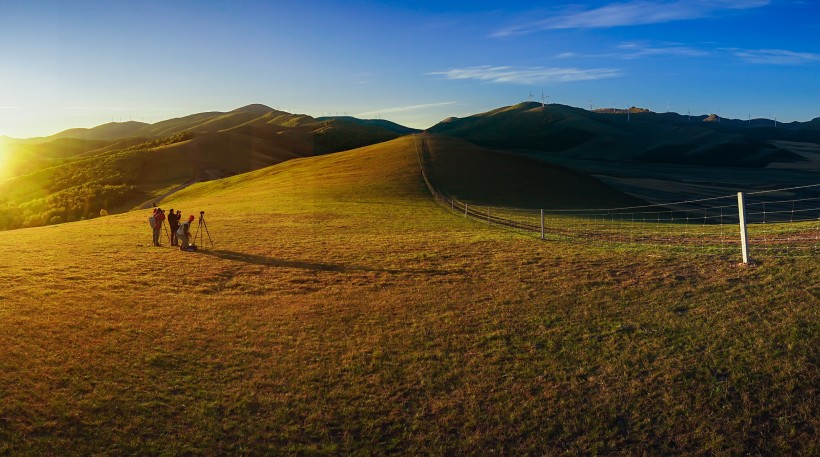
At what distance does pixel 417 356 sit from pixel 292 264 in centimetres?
1158

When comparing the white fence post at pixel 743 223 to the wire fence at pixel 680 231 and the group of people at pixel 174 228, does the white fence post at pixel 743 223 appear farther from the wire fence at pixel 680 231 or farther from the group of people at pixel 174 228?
the group of people at pixel 174 228

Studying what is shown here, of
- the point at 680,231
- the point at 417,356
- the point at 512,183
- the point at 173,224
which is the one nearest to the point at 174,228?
the point at 173,224

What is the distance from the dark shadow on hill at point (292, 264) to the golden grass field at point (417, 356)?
0.34 meters

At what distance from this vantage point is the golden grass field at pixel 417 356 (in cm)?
975

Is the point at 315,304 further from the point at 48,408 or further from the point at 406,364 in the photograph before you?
the point at 48,408

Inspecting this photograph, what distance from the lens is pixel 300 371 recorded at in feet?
41.0

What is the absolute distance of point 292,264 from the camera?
23031mm

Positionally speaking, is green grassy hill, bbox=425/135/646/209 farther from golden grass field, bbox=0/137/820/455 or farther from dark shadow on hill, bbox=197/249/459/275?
golden grass field, bbox=0/137/820/455

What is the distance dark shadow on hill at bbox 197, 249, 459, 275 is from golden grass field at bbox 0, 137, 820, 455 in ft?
1.11

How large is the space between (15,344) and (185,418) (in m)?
6.04

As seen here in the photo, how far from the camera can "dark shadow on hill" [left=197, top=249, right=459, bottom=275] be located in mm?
21297

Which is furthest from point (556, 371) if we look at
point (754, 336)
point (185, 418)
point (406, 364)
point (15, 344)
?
point (15, 344)

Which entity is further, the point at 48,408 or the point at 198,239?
the point at 198,239

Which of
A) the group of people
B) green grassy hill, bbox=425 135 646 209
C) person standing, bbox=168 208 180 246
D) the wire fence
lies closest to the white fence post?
the wire fence
